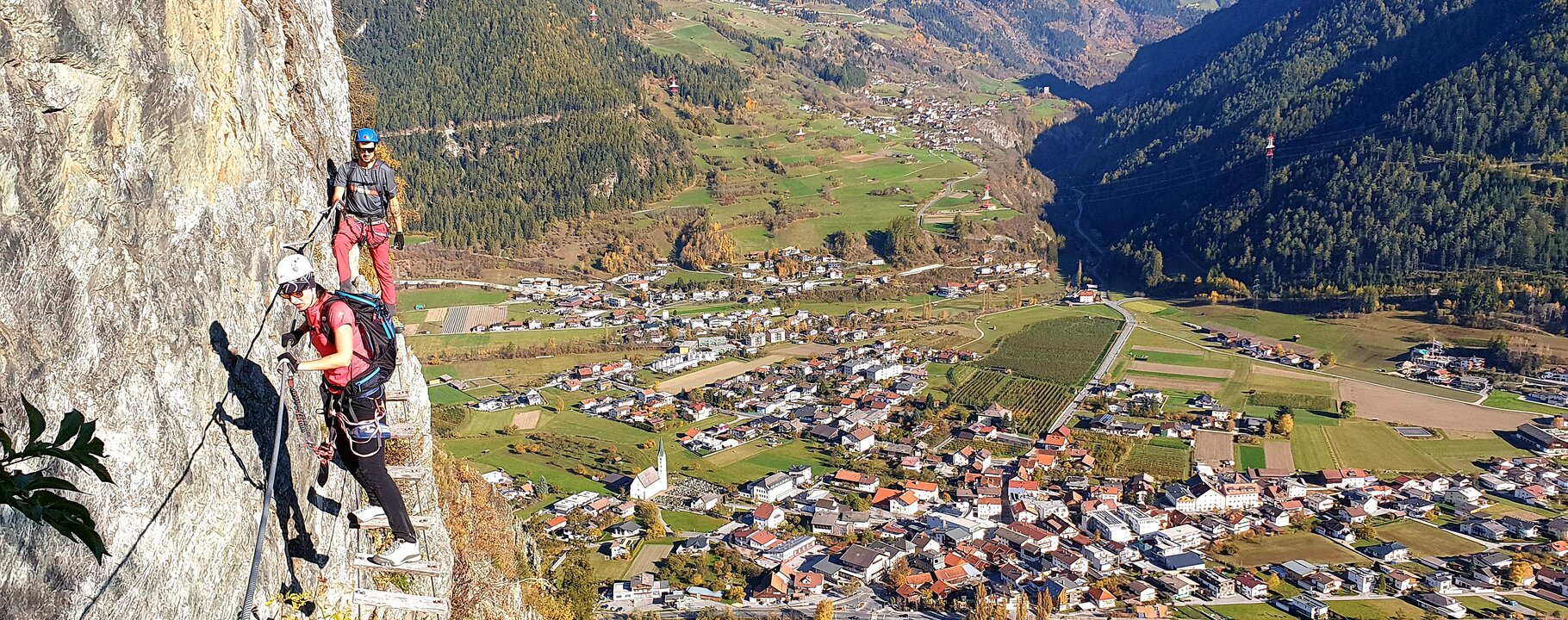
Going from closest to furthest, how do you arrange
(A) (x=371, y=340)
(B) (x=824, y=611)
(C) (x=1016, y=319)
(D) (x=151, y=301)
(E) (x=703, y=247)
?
(D) (x=151, y=301) < (A) (x=371, y=340) < (B) (x=824, y=611) < (C) (x=1016, y=319) < (E) (x=703, y=247)

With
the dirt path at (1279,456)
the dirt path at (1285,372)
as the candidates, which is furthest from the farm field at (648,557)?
the dirt path at (1285,372)

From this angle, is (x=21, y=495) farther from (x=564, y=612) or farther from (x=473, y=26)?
(x=473, y=26)

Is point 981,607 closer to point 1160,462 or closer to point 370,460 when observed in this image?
point 1160,462

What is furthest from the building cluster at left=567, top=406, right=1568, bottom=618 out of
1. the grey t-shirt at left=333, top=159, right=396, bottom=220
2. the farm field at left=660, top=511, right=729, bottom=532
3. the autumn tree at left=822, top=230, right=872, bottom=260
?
the autumn tree at left=822, top=230, right=872, bottom=260

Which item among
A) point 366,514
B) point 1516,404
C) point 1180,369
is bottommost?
point 1516,404

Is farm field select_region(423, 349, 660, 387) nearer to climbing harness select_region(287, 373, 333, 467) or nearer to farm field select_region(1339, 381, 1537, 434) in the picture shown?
farm field select_region(1339, 381, 1537, 434)

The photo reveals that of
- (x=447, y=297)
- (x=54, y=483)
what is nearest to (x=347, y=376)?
(x=54, y=483)

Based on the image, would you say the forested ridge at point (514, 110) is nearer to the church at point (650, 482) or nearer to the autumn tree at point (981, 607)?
the church at point (650, 482)
